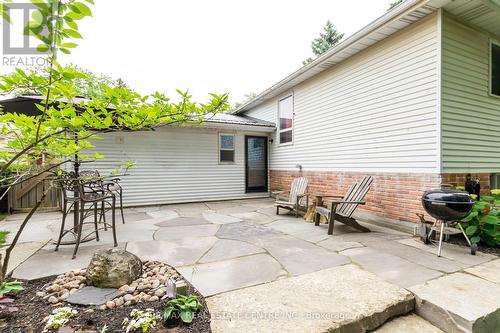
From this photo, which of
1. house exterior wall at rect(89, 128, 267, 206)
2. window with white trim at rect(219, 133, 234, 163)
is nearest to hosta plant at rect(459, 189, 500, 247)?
house exterior wall at rect(89, 128, 267, 206)

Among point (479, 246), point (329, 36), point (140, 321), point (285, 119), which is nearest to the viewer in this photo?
point (140, 321)

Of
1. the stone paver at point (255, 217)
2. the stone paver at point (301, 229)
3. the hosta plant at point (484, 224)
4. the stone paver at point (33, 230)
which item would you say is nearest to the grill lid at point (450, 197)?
the hosta plant at point (484, 224)

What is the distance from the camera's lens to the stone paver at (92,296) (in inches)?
76.6

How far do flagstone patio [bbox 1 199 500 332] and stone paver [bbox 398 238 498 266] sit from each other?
13 millimetres

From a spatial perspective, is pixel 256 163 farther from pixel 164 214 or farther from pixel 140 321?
pixel 140 321

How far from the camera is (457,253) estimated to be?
3.10 metres

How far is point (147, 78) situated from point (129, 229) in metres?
27.8

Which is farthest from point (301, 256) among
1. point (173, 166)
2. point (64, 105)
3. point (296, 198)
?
point (173, 166)

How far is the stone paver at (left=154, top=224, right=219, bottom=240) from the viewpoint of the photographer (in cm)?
390

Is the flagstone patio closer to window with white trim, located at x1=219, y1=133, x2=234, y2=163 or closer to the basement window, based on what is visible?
the basement window

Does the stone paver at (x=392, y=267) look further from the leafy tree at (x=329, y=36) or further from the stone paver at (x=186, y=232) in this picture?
the leafy tree at (x=329, y=36)

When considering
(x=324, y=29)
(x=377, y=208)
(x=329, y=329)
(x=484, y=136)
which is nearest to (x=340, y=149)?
(x=377, y=208)

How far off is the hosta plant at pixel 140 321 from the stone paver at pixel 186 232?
82.6 inches

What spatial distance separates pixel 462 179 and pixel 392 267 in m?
2.58
